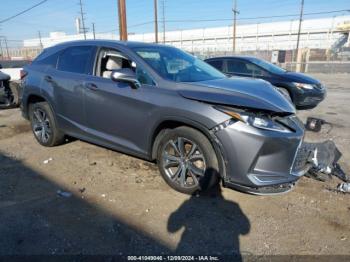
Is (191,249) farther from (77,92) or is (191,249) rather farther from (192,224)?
(77,92)

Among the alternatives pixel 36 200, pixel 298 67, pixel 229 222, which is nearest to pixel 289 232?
pixel 229 222

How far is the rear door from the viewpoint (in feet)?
14.8

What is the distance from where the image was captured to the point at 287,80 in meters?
8.30

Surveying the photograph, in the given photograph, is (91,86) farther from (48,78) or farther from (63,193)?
(63,193)

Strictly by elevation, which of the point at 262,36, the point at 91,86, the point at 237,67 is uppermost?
the point at 262,36

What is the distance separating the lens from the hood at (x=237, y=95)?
10.5 ft

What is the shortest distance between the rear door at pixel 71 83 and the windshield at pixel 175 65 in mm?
940

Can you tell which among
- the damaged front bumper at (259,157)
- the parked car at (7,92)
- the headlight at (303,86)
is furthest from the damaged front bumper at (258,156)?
the parked car at (7,92)

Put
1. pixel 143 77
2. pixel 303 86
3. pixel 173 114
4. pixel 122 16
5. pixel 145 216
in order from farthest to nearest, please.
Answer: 1. pixel 122 16
2. pixel 303 86
3. pixel 143 77
4. pixel 173 114
5. pixel 145 216

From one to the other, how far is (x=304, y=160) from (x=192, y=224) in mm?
1558

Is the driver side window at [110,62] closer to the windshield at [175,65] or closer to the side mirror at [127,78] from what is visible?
the windshield at [175,65]

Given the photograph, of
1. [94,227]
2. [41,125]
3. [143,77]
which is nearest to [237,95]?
[143,77]

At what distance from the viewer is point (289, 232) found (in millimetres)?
2998

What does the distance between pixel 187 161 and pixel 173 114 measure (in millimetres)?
590
